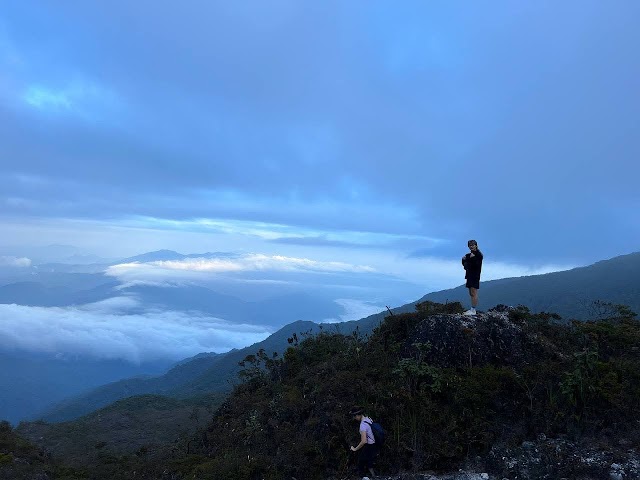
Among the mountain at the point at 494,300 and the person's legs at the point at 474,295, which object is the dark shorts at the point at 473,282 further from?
the mountain at the point at 494,300

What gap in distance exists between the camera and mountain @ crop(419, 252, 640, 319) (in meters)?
127

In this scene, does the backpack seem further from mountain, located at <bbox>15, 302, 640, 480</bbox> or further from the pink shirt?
mountain, located at <bbox>15, 302, 640, 480</bbox>

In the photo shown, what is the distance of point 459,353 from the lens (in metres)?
11.8

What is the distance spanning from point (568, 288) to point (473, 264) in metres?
167

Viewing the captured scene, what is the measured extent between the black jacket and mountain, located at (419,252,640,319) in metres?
109

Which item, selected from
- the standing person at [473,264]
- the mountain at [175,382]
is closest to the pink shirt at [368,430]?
the standing person at [473,264]

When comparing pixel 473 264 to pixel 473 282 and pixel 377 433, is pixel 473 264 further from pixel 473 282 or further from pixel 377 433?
pixel 377 433

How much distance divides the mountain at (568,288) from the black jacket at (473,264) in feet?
358

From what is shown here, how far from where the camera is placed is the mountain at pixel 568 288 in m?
127

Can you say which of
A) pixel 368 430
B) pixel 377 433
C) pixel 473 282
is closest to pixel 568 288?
pixel 473 282

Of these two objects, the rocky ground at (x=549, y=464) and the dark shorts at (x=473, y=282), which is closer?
the rocky ground at (x=549, y=464)

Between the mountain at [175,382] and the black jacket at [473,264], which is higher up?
the black jacket at [473,264]

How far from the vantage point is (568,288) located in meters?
156

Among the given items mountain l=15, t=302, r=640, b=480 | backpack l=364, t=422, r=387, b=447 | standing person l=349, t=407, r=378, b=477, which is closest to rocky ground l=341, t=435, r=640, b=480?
mountain l=15, t=302, r=640, b=480
